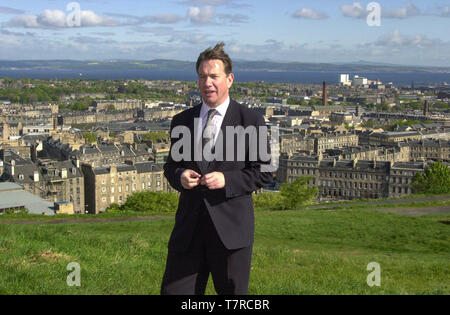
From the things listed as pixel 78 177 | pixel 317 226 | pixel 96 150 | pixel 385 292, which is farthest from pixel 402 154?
pixel 385 292

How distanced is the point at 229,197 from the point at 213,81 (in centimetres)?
116

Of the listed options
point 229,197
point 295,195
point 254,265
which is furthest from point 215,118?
point 295,195

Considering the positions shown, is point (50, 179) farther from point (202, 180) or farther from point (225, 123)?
point (202, 180)

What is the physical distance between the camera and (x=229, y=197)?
539 centimetres

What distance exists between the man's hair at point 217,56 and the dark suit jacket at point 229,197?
0.41 m

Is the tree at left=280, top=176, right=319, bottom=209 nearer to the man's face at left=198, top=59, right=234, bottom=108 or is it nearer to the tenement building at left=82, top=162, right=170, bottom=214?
the tenement building at left=82, top=162, right=170, bottom=214

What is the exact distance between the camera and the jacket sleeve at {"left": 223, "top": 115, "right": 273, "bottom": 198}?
5336mm

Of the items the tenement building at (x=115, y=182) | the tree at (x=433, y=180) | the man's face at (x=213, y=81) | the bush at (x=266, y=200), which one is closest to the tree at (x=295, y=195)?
the bush at (x=266, y=200)

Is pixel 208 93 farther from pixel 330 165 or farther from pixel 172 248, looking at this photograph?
pixel 330 165

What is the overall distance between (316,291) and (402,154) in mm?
86703

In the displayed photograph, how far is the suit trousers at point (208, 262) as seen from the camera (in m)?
5.43

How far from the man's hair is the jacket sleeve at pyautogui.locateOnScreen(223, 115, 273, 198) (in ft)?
2.14

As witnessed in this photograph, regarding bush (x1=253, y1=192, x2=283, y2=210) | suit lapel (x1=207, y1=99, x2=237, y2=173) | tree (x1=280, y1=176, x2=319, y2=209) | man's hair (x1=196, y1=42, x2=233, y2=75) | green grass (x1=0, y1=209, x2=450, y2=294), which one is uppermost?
man's hair (x1=196, y1=42, x2=233, y2=75)

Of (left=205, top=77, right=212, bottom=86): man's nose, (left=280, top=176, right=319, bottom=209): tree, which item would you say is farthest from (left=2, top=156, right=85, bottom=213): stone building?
(left=205, top=77, right=212, bottom=86): man's nose
